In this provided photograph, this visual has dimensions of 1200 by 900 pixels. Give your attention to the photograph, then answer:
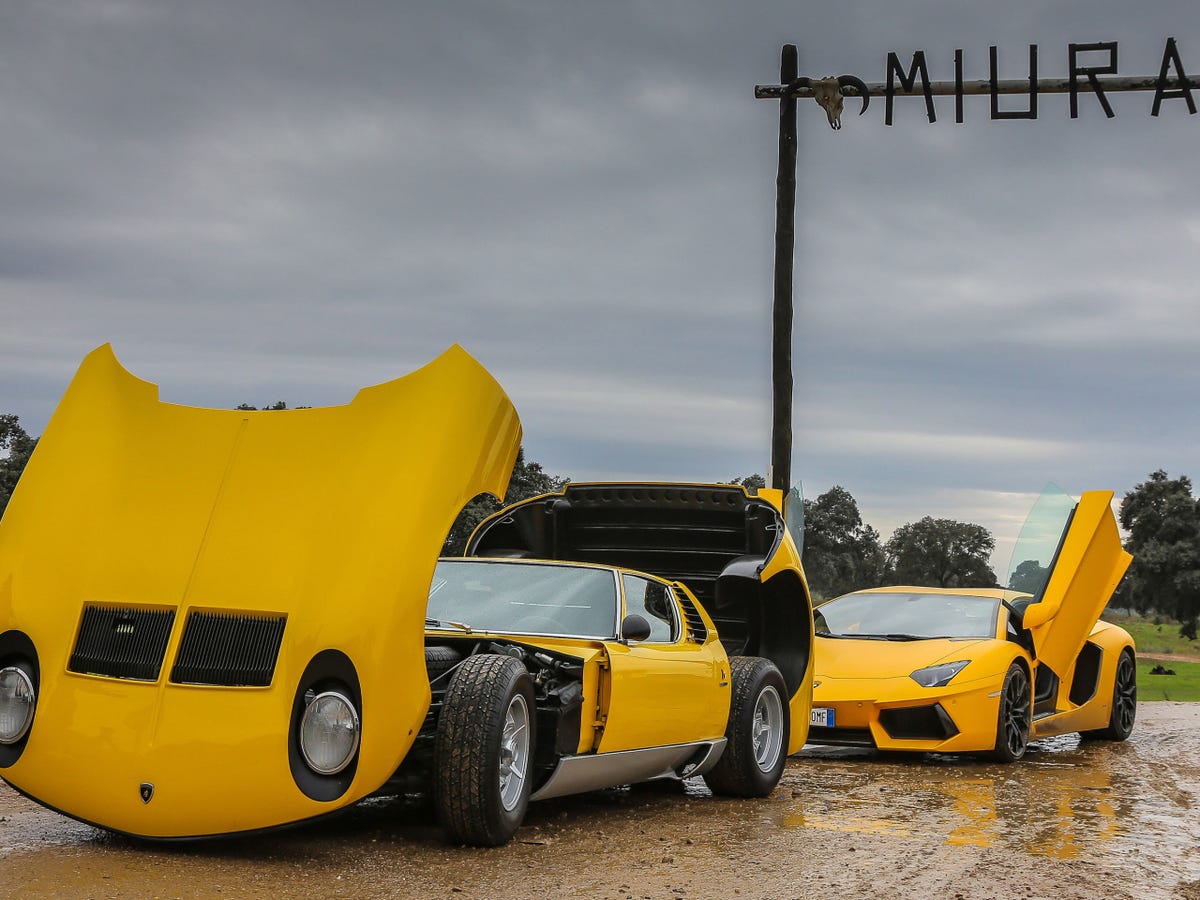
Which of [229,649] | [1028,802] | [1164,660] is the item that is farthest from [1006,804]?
[1164,660]

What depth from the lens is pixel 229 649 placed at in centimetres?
596

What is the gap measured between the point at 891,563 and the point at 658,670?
53.9 meters

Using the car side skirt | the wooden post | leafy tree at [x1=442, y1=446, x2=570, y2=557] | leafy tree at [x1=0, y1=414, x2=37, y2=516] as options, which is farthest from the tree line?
the car side skirt

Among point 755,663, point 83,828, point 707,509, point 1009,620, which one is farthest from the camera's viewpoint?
point 1009,620

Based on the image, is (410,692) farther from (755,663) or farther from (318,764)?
(755,663)

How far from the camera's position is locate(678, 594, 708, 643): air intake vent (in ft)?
28.2

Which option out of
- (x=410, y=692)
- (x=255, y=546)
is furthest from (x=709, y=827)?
(x=255, y=546)

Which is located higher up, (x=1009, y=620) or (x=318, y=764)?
(x=1009, y=620)

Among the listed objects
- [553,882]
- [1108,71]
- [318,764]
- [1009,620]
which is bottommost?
[553,882]

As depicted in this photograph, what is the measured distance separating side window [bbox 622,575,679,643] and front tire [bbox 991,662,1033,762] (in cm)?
402

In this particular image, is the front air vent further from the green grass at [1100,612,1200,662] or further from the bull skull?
the green grass at [1100,612,1200,662]

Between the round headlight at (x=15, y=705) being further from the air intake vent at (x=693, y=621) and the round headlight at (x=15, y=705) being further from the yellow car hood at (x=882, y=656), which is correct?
the yellow car hood at (x=882, y=656)

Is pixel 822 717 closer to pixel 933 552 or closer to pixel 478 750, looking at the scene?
pixel 478 750

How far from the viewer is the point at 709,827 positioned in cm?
772
